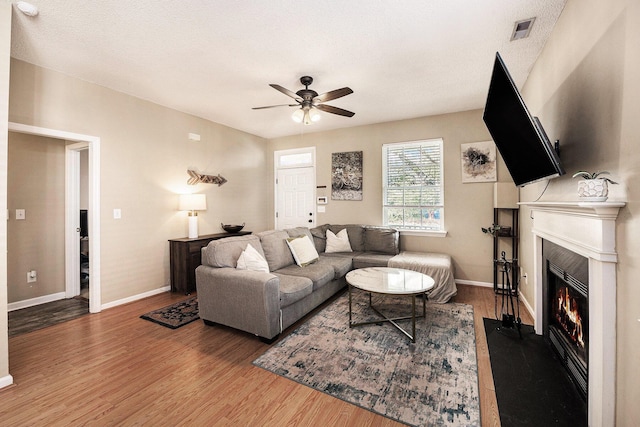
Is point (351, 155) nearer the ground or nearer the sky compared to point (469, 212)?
nearer the sky

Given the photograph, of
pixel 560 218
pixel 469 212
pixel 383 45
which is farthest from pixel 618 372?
pixel 469 212

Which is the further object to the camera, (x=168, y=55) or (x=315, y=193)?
(x=315, y=193)

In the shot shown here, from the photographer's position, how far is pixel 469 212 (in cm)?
423

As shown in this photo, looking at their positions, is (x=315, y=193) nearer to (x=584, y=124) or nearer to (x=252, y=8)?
(x=252, y=8)

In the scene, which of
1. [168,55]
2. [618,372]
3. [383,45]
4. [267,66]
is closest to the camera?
[618,372]

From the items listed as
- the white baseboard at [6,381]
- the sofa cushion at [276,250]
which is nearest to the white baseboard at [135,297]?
the white baseboard at [6,381]


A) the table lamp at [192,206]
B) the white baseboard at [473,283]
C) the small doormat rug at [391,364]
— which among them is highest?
the table lamp at [192,206]

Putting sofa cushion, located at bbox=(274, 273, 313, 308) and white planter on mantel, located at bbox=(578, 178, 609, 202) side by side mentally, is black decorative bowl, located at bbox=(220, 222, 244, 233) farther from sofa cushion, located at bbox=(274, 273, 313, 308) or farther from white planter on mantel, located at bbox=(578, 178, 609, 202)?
white planter on mantel, located at bbox=(578, 178, 609, 202)

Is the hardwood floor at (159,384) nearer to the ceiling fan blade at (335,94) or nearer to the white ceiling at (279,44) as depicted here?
the ceiling fan blade at (335,94)

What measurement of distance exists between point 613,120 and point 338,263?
292cm

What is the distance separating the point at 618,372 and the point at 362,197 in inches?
154

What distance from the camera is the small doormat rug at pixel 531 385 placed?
5.20 ft

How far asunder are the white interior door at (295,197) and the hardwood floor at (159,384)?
3148 millimetres

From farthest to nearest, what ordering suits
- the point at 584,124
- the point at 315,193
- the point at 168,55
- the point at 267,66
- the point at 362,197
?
1. the point at 315,193
2. the point at 362,197
3. the point at 267,66
4. the point at 168,55
5. the point at 584,124
